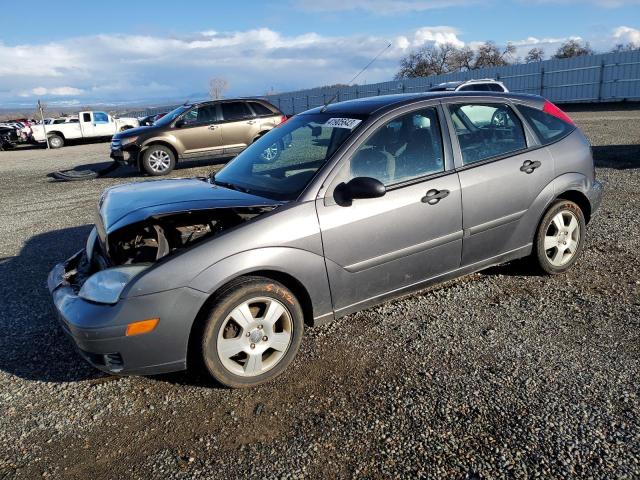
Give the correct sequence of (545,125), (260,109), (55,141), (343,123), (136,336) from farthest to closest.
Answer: (55,141)
(260,109)
(545,125)
(343,123)
(136,336)

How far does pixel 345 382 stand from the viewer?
10.5 feet

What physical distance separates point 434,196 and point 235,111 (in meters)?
10.5

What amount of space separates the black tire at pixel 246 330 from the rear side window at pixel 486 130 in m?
1.83

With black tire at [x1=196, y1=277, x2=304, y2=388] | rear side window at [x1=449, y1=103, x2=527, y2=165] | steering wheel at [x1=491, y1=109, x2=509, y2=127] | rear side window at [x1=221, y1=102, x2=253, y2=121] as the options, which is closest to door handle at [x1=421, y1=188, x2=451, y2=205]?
rear side window at [x1=449, y1=103, x2=527, y2=165]

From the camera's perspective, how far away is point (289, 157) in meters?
4.11

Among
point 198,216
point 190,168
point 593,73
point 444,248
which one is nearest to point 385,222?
point 444,248

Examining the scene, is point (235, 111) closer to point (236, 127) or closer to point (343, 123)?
point (236, 127)

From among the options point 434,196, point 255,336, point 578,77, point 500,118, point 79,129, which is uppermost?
point 578,77

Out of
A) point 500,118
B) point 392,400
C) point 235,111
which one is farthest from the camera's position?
point 235,111

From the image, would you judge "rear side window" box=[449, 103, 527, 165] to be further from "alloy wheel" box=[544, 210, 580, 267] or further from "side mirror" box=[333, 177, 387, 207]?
"side mirror" box=[333, 177, 387, 207]

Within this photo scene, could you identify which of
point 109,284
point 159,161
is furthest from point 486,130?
point 159,161

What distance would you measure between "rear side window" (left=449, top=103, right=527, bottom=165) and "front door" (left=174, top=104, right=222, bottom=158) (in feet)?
31.6

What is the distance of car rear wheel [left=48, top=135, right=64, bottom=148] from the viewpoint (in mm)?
26797

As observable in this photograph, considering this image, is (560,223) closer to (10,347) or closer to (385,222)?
(385,222)
